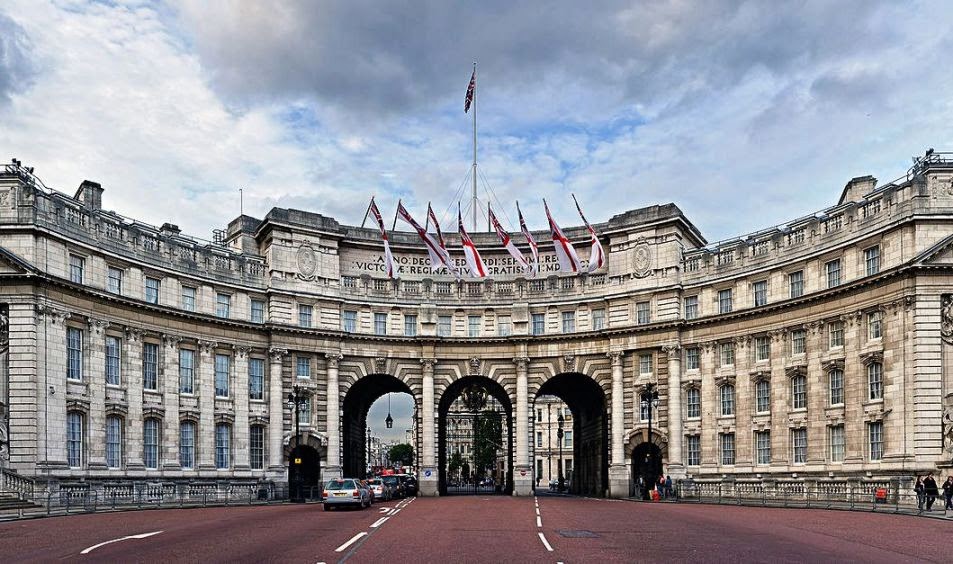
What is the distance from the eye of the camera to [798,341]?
62281 mm

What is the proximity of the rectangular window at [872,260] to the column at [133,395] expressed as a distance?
40522 mm

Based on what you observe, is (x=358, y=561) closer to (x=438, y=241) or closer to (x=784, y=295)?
(x=784, y=295)

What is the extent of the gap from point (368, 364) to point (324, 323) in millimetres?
4363

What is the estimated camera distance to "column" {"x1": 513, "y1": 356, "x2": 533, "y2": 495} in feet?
243

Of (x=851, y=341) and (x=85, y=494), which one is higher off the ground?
(x=851, y=341)

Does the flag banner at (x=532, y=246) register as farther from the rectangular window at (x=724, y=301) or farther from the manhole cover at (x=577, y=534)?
the manhole cover at (x=577, y=534)

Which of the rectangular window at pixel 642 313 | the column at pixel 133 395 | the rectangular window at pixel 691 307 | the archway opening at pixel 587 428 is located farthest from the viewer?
the archway opening at pixel 587 428

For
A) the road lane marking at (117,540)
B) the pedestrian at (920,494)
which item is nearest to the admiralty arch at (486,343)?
the pedestrian at (920,494)

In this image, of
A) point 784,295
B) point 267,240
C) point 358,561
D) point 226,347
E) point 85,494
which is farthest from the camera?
point 267,240

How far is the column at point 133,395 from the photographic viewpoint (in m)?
59.7

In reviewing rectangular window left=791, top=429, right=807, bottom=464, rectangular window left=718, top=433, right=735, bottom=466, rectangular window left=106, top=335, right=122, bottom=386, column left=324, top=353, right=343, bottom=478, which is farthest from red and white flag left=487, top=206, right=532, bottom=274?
rectangular window left=106, top=335, right=122, bottom=386

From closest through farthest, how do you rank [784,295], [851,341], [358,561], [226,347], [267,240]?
[358,561] < [851,341] < [784,295] < [226,347] < [267,240]

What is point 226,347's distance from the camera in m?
67.8

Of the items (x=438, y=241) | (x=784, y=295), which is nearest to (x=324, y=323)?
(x=438, y=241)
